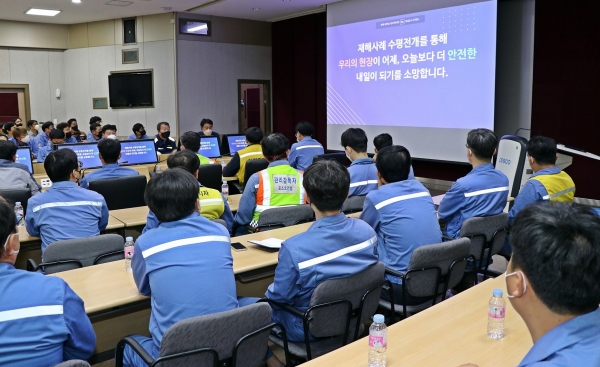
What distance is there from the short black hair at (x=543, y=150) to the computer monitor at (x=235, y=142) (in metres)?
5.08

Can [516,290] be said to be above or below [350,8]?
below

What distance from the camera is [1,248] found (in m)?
1.59

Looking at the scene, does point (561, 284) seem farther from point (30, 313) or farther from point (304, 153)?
point (304, 153)

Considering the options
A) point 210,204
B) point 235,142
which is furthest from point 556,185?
point 235,142

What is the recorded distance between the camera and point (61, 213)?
10.7ft

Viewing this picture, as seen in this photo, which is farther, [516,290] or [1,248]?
[1,248]

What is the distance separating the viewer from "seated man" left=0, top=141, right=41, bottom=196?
4579 mm

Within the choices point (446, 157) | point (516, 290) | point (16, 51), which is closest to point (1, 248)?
point (516, 290)

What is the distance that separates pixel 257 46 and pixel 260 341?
993cm

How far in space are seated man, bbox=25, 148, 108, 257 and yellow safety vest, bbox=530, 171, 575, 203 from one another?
3.13 metres

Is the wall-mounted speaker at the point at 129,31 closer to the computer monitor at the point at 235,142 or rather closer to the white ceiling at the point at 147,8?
the white ceiling at the point at 147,8

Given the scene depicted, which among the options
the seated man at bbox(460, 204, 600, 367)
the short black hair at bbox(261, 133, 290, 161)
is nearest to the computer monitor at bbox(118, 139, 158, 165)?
the short black hair at bbox(261, 133, 290, 161)

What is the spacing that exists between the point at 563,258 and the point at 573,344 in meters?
0.18

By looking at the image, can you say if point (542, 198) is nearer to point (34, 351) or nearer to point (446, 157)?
point (34, 351)
